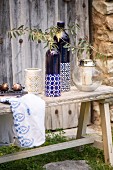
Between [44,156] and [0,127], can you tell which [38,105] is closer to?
[0,127]

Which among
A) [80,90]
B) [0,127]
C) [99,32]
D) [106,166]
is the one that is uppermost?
[99,32]

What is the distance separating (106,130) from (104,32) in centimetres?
141

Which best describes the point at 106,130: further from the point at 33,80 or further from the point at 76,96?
the point at 33,80

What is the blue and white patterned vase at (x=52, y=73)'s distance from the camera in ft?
12.5

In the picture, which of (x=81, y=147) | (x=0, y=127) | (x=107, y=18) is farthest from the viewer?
(x=107, y=18)

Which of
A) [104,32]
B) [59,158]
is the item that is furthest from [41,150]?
[104,32]

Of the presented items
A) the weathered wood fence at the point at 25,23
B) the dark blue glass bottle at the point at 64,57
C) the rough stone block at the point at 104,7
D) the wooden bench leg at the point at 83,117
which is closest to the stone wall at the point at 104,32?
the rough stone block at the point at 104,7

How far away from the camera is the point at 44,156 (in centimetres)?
453

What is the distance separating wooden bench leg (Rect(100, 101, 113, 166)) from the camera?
4.15m

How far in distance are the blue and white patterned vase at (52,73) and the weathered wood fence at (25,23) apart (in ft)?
3.94

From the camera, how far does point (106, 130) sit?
13.6 feet

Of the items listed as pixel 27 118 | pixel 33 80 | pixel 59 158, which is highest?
pixel 33 80

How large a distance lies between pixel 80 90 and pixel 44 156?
81cm

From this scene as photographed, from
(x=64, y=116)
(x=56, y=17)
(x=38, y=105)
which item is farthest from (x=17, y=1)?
(x=38, y=105)
